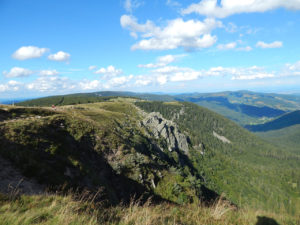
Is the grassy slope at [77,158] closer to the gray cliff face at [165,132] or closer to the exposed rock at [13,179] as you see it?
the exposed rock at [13,179]

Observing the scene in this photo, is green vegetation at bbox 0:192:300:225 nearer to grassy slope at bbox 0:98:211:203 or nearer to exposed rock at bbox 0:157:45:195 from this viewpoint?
grassy slope at bbox 0:98:211:203

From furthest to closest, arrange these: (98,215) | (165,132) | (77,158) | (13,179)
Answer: (165,132)
(77,158)
(13,179)
(98,215)

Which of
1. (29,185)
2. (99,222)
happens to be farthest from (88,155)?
(99,222)

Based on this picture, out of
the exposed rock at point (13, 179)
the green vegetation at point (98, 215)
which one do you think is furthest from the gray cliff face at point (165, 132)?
the green vegetation at point (98, 215)

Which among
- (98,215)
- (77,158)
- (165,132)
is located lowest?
(165,132)

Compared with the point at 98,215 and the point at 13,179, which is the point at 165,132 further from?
the point at 98,215

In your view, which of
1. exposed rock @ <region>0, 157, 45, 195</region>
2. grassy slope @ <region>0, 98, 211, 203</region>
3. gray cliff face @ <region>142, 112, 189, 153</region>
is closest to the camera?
exposed rock @ <region>0, 157, 45, 195</region>

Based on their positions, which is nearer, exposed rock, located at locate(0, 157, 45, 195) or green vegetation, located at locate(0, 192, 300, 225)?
green vegetation, located at locate(0, 192, 300, 225)

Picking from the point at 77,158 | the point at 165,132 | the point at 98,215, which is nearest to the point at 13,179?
the point at 77,158

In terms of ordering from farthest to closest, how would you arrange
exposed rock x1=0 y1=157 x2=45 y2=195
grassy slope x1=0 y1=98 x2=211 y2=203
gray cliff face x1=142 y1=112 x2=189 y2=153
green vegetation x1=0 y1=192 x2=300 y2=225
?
1. gray cliff face x1=142 y1=112 x2=189 y2=153
2. grassy slope x1=0 y1=98 x2=211 y2=203
3. exposed rock x1=0 y1=157 x2=45 y2=195
4. green vegetation x1=0 y1=192 x2=300 y2=225

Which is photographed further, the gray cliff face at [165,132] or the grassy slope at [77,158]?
the gray cliff face at [165,132]

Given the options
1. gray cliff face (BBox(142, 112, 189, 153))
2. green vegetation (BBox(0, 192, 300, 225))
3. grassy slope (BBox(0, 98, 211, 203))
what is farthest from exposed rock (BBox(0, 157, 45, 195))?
gray cliff face (BBox(142, 112, 189, 153))

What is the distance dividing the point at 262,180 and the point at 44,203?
9185 inches

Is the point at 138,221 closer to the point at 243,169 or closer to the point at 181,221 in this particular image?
the point at 181,221
